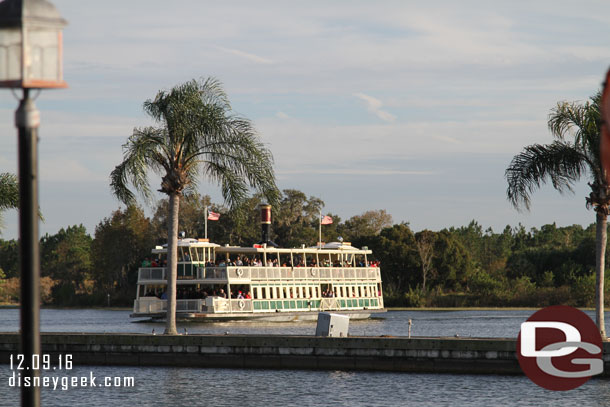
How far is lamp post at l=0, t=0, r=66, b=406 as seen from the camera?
6684 mm

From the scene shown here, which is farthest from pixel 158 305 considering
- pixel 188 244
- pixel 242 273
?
pixel 242 273

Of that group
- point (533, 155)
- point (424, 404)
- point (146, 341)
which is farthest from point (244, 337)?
point (533, 155)

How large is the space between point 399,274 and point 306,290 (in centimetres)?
3322

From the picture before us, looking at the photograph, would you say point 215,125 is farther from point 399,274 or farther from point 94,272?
point 94,272

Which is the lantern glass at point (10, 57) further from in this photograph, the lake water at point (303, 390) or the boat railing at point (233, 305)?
the boat railing at point (233, 305)

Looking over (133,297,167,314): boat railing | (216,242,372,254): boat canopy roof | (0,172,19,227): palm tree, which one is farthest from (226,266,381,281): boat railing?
(0,172,19,227): palm tree

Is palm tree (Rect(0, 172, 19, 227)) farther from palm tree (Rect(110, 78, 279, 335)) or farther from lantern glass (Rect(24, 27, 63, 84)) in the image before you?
lantern glass (Rect(24, 27, 63, 84))

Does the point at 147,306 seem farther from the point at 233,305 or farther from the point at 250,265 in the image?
the point at 250,265

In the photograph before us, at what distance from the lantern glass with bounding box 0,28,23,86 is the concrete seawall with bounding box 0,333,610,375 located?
21.6m

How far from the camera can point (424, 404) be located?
2342 cm

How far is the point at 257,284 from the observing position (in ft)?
198

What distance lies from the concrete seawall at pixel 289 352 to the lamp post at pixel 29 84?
21.0 metres

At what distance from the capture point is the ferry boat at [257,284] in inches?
2261

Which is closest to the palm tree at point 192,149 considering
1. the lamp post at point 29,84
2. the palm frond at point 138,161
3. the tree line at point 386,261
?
the palm frond at point 138,161
